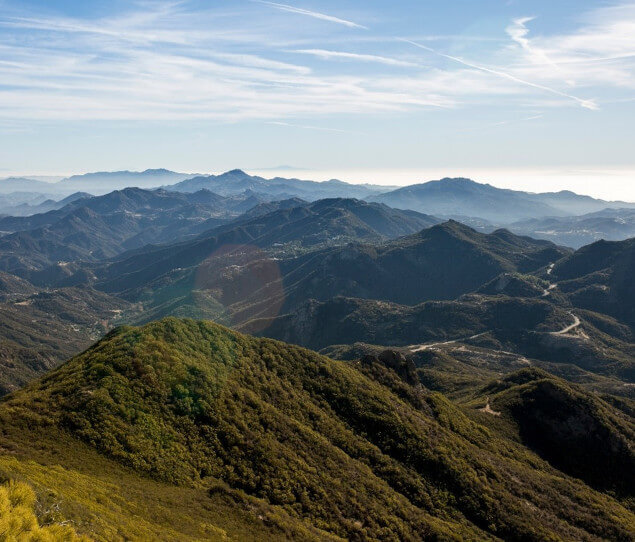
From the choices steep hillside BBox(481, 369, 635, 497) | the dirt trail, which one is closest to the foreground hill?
steep hillside BBox(481, 369, 635, 497)

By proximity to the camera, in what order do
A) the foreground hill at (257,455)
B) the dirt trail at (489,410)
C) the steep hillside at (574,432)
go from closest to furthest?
the foreground hill at (257,455), the steep hillside at (574,432), the dirt trail at (489,410)

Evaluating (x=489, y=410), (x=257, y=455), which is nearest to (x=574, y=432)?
(x=489, y=410)

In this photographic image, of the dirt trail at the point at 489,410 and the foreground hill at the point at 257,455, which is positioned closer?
the foreground hill at the point at 257,455

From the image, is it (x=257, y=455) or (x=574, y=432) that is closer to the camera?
(x=257, y=455)

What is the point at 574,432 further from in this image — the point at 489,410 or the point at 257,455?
the point at 257,455

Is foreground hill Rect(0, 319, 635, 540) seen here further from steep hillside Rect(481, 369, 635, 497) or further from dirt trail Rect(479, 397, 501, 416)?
dirt trail Rect(479, 397, 501, 416)

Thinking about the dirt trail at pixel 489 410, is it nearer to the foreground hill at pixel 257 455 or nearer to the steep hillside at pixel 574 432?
the steep hillside at pixel 574 432

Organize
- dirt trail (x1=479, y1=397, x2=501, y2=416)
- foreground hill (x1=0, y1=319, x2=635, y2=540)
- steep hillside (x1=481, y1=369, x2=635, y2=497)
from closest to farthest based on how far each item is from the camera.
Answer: foreground hill (x1=0, y1=319, x2=635, y2=540) → steep hillside (x1=481, y1=369, x2=635, y2=497) → dirt trail (x1=479, y1=397, x2=501, y2=416)

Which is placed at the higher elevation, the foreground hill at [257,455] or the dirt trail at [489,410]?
the foreground hill at [257,455]

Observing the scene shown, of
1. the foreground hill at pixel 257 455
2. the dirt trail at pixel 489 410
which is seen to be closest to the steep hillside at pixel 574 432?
the dirt trail at pixel 489 410

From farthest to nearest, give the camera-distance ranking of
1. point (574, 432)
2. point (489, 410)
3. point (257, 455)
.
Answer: point (489, 410), point (574, 432), point (257, 455)
